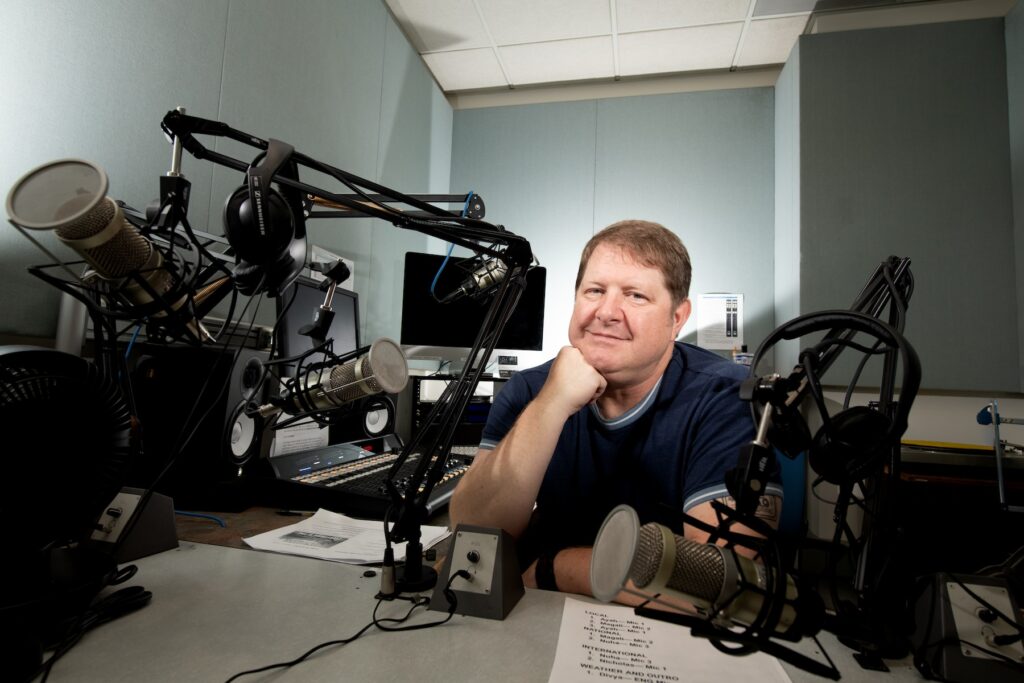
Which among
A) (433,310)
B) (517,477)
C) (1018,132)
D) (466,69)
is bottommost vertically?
(517,477)

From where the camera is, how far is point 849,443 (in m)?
0.36

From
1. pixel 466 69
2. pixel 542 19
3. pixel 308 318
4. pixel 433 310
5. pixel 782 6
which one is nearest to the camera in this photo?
pixel 308 318

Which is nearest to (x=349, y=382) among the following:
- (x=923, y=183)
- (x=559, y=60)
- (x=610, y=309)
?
(x=610, y=309)

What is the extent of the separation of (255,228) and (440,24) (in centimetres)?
258

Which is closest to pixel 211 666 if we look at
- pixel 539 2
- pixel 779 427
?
pixel 779 427

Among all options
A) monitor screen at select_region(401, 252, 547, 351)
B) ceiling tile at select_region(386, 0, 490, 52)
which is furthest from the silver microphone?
ceiling tile at select_region(386, 0, 490, 52)

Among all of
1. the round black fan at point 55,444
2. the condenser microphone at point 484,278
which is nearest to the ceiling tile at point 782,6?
the condenser microphone at point 484,278

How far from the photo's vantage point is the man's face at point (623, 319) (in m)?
1.05

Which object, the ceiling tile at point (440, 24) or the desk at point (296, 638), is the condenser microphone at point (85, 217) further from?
the ceiling tile at point (440, 24)

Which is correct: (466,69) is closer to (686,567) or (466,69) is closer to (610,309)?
(610,309)

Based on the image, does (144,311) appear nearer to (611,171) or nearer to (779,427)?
(779,427)

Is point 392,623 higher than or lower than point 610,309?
lower

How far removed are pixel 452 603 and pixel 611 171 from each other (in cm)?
273

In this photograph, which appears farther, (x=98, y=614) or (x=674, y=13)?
(x=674, y=13)
